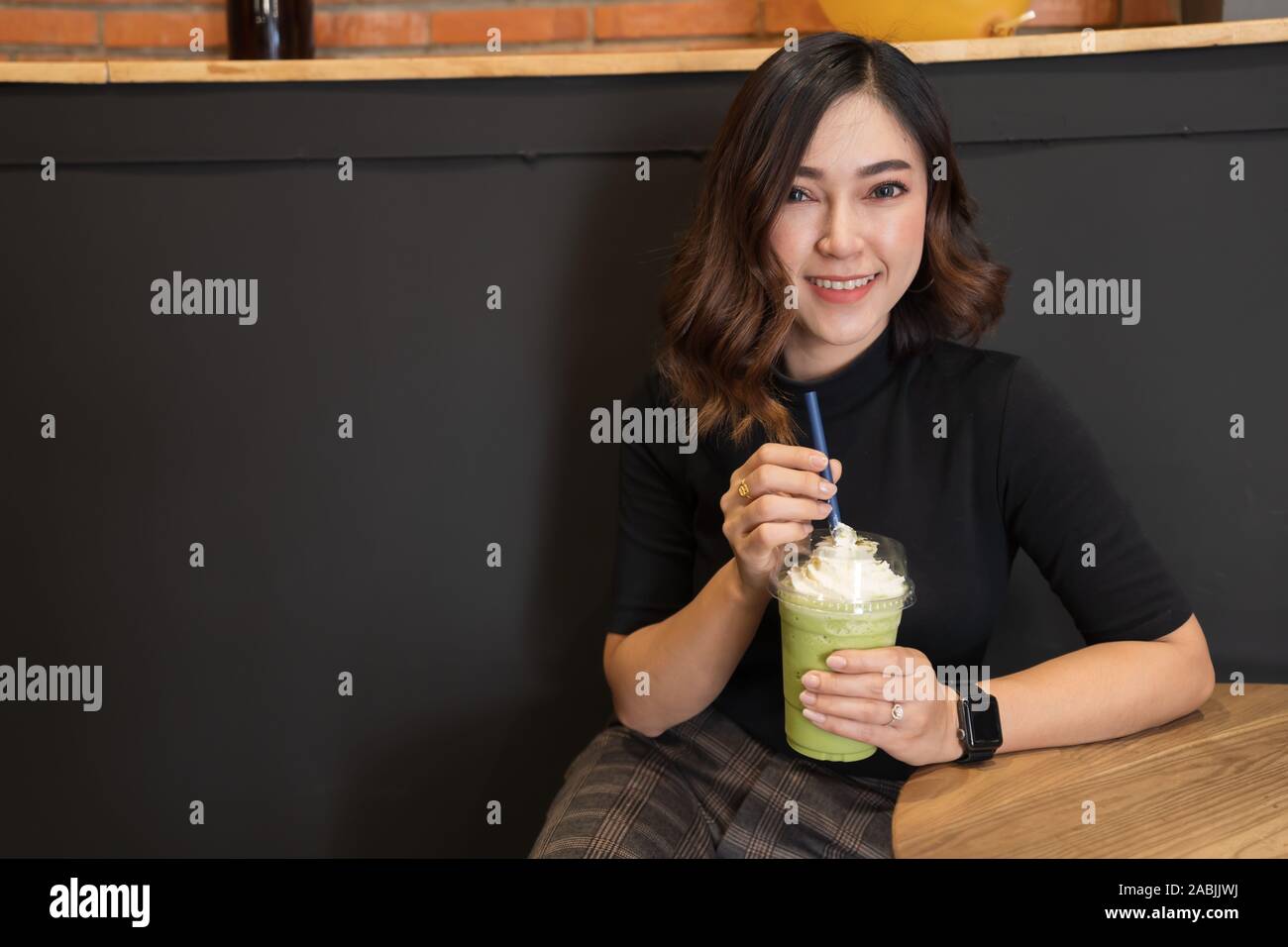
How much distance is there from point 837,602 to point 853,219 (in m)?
0.47

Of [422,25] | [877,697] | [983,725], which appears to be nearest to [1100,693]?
[983,725]

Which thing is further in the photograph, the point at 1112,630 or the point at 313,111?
the point at 313,111

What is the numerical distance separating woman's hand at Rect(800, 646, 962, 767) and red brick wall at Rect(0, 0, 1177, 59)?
111 cm

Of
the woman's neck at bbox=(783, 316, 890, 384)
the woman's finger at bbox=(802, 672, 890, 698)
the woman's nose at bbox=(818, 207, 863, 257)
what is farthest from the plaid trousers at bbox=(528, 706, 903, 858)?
the woman's nose at bbox=(818, 207, 863, 257)

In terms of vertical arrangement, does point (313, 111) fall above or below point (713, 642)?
above

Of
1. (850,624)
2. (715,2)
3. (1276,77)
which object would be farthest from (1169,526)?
(715,2)

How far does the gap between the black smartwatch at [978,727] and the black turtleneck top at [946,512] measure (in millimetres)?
176

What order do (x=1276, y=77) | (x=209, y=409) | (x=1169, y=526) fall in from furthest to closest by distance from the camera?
(x=209, y=409)
(x=1169, y=526)
(x=1276, y=77)

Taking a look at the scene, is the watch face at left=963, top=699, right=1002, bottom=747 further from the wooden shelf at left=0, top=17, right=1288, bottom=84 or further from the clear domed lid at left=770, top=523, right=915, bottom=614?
the wooden shelf at left=0, top=17, right=1288, bottom=84

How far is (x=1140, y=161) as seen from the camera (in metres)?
1.52

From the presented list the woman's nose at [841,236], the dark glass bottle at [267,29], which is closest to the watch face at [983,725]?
the woman's nose at [841,236]
